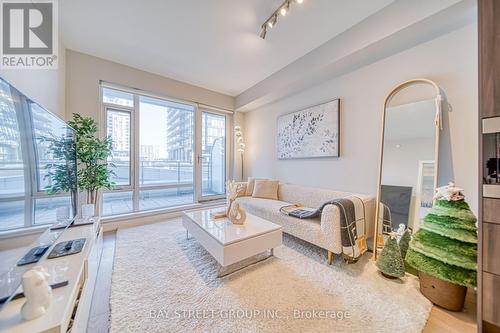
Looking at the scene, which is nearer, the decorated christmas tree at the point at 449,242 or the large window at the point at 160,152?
the decorated christmas tree at the point at 449,242

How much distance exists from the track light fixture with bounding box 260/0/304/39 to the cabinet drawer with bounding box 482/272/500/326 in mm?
2523

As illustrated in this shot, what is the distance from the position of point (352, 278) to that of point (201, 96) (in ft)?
13.0

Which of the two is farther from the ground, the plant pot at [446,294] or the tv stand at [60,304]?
the tv stand at [60,304]

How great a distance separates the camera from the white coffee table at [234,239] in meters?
1.69

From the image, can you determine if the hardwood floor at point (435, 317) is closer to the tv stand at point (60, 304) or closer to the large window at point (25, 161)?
the tv stand at point (60, 304)

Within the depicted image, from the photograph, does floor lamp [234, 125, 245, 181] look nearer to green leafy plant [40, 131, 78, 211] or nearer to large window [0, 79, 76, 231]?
green leafy plant [40, 131, 78, 211]

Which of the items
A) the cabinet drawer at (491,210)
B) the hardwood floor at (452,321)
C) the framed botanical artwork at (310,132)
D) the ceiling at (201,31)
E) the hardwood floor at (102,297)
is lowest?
the hardwood floor at (452,321)

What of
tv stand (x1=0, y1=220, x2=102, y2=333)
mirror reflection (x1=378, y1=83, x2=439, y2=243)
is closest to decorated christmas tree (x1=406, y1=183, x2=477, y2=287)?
mirror reflection (x1=378, y1=83, x2=439, y2=243)

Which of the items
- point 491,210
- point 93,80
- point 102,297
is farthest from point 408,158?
point 93,80

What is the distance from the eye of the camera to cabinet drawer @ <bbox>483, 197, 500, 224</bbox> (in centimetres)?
112

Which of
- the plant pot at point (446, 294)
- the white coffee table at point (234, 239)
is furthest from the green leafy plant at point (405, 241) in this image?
the white coffee table at point (234, 239)

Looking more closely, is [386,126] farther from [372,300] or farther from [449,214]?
[372,300]

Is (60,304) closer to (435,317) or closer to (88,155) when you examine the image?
(88,155)

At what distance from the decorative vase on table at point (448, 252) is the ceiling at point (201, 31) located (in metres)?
2.02
